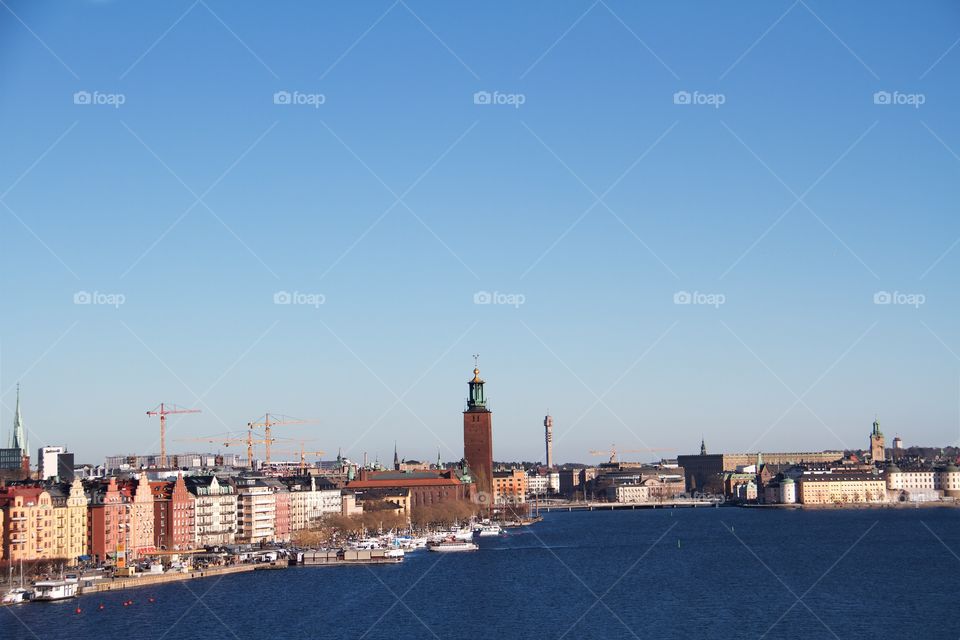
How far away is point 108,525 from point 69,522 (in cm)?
201

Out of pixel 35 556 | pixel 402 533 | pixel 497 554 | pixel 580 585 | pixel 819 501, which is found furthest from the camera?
pixel 819 501

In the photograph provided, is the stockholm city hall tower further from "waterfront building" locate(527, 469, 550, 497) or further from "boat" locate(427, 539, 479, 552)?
"waterfront building" locate(527, 469, 550, 497)


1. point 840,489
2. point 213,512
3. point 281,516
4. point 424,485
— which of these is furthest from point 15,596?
point 840,489

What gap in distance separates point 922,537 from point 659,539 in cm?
1150

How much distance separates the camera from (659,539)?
63.2m

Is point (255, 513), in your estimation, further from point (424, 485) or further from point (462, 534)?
point (424, 485)

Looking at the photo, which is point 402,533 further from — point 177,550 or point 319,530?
point 177,550

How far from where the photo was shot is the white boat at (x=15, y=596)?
113 ft

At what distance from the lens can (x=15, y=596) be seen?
115ft

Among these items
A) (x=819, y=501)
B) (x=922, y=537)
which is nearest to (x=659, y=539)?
(x=922, y=537)

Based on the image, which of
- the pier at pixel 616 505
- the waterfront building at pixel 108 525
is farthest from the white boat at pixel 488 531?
the pier at pixel 616 505

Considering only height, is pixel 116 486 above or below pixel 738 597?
above

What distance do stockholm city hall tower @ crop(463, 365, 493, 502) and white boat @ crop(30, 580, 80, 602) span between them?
47308 millimetres

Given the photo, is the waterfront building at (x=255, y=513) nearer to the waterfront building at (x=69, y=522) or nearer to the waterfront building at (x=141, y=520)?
the waterfront building at (x=141, y=520)
